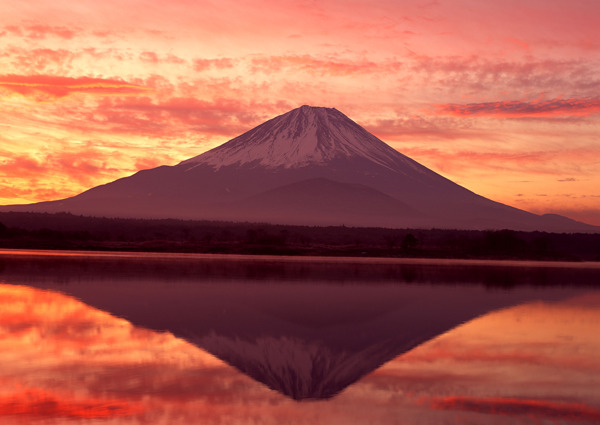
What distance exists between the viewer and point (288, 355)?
18875 millimetres

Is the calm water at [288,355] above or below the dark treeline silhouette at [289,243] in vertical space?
below

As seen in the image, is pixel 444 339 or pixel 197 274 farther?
pixel 197 274

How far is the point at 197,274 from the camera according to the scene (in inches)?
1674

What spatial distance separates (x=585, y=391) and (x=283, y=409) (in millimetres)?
6621

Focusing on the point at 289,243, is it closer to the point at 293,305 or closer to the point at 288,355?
the point at 293,305

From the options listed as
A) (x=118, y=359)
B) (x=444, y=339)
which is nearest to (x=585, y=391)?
(x=444, y=339)

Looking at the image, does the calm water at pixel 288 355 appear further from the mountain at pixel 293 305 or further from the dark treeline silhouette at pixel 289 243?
the dark treeline silhouette at pixel 289 243

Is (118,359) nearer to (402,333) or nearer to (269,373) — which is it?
(269,373)

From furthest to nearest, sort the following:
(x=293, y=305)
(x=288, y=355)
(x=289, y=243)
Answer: (x=289, y=243) → (x=293, y=305) → (x=288, y=355)

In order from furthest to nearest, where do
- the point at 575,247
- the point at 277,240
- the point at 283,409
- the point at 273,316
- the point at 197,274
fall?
the point at 575,247, the point at 277,240, the point at 197,274, the point at 273,316, the point at 283,409

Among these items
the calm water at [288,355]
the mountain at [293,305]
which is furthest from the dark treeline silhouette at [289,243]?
the calm water at [288,355]

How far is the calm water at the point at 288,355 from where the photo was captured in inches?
536

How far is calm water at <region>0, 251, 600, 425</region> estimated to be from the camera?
44.7ft

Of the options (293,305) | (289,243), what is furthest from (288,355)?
(289,243)
